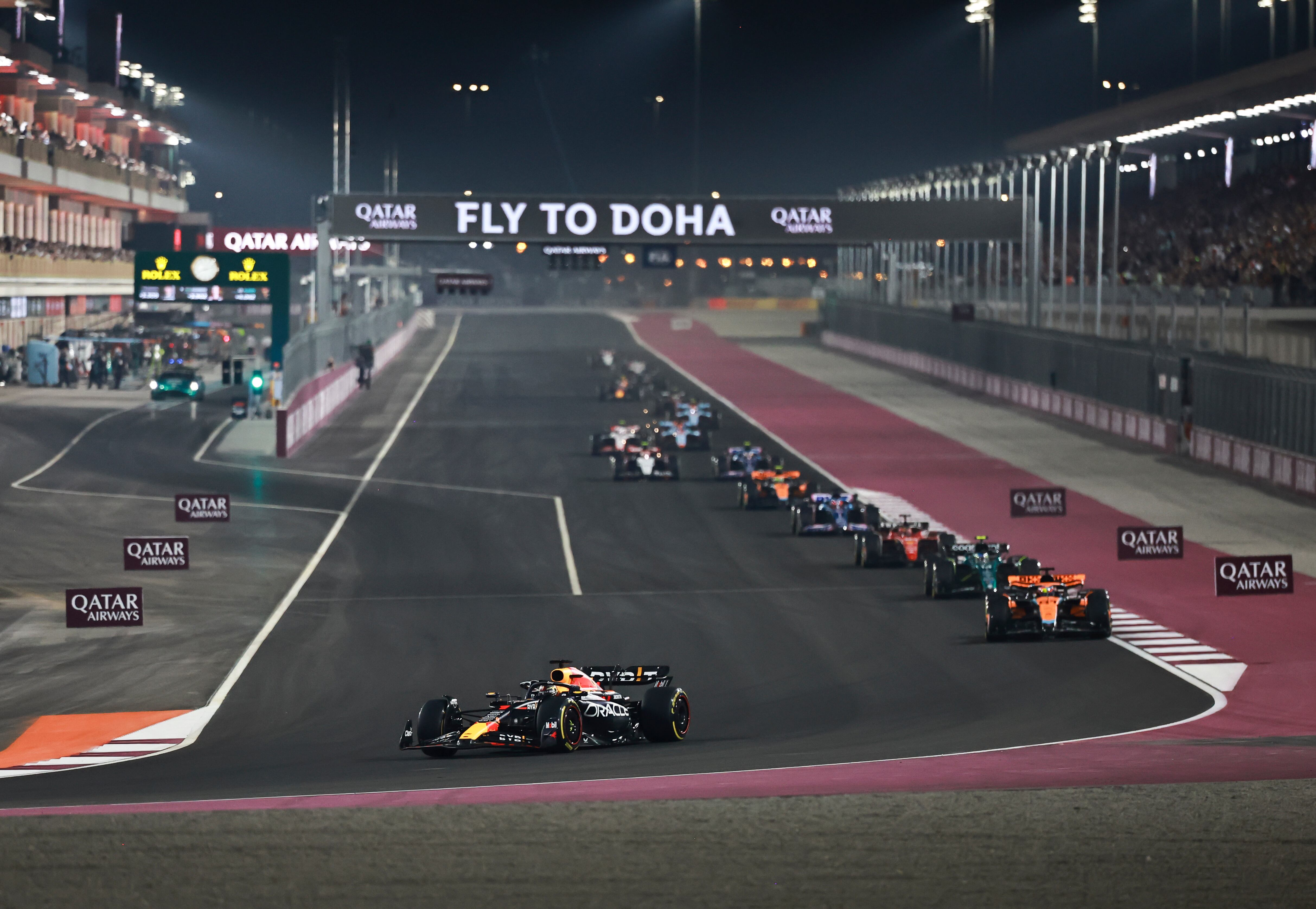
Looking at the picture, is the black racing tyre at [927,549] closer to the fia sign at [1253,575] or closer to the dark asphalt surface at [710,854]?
the fia sign at [1253,575]

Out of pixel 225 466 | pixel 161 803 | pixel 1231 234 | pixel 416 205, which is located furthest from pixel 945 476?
pixel 161 803

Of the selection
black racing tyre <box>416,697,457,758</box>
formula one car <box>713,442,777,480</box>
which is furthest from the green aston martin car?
black racing tyre <box>416,697,457,758</box>

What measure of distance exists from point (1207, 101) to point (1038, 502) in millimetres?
37775

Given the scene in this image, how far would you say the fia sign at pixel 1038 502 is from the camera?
36.0m

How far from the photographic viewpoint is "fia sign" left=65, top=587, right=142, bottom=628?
83.6 feet

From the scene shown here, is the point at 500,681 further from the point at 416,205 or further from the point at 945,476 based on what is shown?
the point at 416,205

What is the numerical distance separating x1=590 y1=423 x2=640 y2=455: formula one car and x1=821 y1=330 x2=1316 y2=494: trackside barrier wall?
14.6m

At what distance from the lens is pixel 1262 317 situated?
55656mm

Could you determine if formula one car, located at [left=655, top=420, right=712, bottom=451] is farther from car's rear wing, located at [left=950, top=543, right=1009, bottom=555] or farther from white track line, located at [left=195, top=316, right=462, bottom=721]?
car's rear wing, located at [left=950, top=543, right=1009, bottom=555]

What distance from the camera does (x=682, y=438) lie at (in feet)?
167

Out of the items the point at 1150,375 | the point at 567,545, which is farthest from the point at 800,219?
the point at 567,545

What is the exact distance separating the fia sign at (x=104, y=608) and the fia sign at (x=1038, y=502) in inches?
696

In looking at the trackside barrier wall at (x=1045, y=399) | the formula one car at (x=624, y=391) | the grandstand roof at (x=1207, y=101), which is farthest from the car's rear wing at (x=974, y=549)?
the formula one car at (x=624, y=391)

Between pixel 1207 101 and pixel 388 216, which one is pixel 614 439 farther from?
pixel 1207 101
